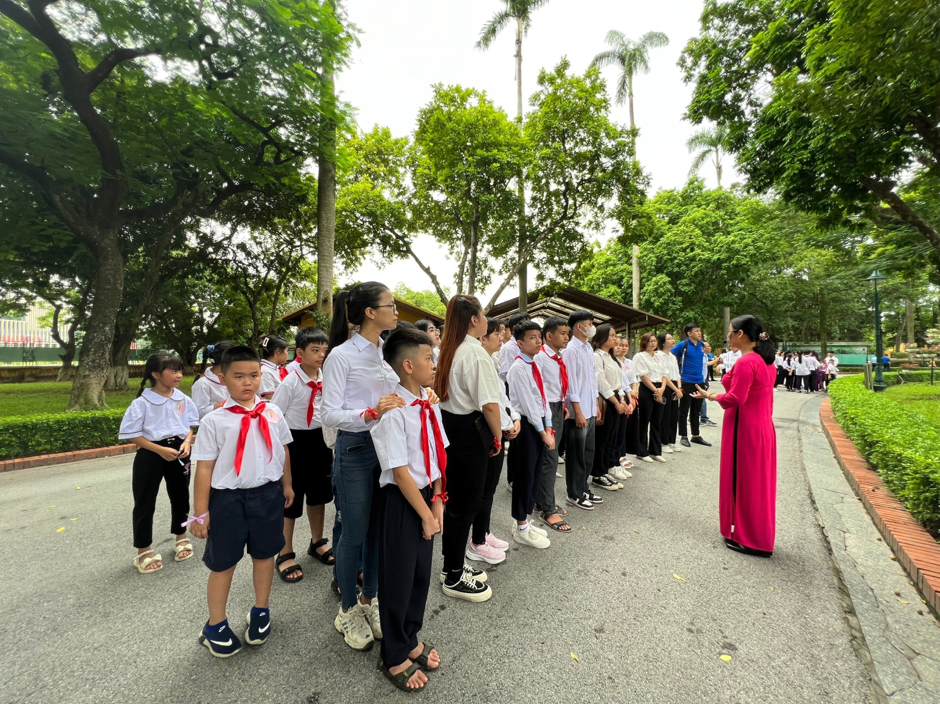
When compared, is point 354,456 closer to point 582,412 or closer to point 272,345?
point 272,345

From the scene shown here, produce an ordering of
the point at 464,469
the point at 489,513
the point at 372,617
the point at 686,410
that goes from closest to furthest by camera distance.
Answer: the point at 372,617 < the point at 464,469 < the point at 489,513 < the point at 686,410

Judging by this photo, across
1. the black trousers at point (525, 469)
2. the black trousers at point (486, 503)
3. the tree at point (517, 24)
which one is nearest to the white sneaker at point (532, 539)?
the black trousers at point (525, 469)

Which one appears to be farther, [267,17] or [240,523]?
[267,17]

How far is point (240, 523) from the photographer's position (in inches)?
85.1

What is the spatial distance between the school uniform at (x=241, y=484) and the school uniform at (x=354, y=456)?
12.5 inches

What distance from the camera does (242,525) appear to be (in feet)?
7.13

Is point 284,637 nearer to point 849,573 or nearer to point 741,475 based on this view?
point 741,475

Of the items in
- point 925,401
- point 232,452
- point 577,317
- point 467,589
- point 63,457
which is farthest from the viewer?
point 925,401

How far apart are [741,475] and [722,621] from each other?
1211 mm

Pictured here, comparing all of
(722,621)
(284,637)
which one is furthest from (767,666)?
(284,637)

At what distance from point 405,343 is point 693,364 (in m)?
6.07

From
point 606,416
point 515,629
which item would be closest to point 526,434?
point 515,629

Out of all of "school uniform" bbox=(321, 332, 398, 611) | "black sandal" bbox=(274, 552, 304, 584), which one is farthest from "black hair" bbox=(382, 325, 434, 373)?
"black sandal" bbox=(274, 552, 304, 584)

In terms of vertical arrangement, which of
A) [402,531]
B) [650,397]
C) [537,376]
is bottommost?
[402,531]
